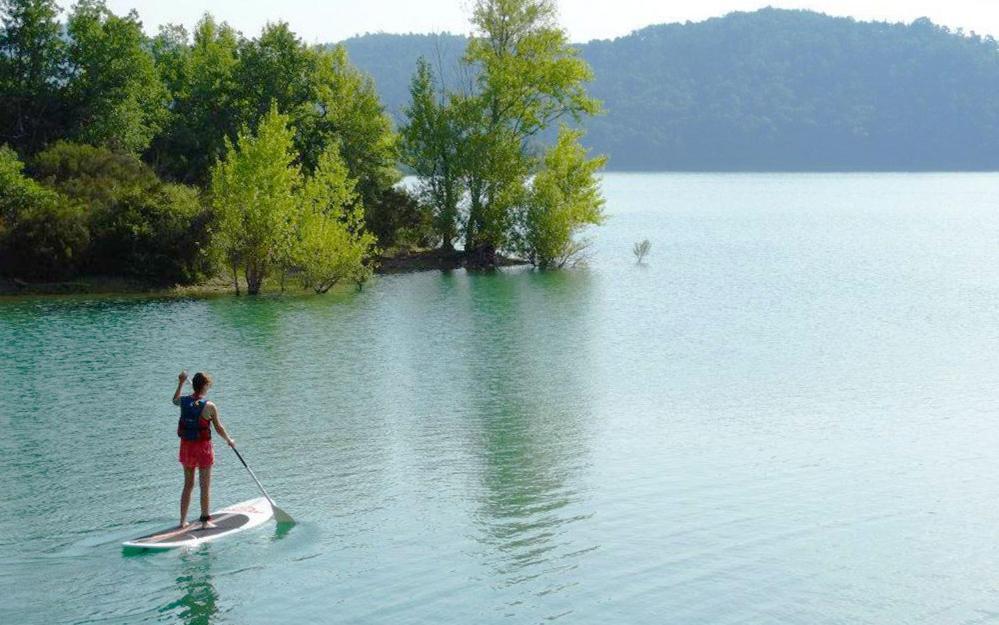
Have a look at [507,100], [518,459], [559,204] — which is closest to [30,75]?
[507,100]

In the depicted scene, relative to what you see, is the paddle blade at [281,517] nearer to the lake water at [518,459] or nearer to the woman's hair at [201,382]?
the lake water at [518,459]

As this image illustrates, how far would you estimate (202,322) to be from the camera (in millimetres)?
46562

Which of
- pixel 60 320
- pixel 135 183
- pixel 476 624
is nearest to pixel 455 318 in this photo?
pixel 60 320

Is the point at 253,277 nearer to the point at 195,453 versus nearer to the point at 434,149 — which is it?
the point at 434,149

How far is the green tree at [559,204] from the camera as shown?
229ft

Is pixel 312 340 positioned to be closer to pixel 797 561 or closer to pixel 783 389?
pixel 783 389

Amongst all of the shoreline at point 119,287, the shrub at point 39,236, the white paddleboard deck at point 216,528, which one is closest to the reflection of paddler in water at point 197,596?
the white paddleboard deck at point 216,528

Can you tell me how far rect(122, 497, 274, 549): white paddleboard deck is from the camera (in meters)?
19.3

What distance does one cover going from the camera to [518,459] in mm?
25688

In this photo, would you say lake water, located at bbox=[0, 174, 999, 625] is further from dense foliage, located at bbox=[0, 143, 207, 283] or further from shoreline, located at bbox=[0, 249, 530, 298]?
dense foliage, located at bbox=[0, 143, 207, 283]

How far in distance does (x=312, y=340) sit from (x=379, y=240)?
2935cm

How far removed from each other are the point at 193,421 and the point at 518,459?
837 cm

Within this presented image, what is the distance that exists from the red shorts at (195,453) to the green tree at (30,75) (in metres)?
56.2

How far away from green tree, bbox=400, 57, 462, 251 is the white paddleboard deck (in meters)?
51.2
